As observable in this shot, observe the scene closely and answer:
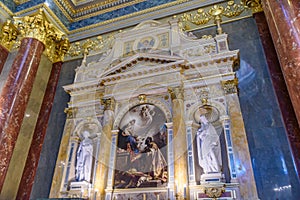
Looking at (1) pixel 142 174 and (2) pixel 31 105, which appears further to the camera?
(2) pixel 31 105

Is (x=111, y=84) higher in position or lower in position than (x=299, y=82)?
higher

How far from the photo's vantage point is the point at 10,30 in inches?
350

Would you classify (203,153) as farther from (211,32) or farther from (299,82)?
(211,32)

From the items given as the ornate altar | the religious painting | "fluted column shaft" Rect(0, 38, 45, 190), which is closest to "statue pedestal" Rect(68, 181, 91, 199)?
the ornate altar

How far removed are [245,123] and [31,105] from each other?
6.70 meters

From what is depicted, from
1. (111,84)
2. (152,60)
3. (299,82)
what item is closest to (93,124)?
(111,84)

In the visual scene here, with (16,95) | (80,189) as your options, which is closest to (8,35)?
(16,95)

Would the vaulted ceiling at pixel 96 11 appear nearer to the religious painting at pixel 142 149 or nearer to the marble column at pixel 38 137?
the marble column at pixel 38 137

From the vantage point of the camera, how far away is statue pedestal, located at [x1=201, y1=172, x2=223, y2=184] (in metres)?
5.73

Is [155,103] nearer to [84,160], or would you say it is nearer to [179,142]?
[179,142]

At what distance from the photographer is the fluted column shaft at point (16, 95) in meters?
6.59

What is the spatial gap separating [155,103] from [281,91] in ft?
10.7

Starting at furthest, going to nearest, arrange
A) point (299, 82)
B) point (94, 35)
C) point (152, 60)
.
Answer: point (94, 35)
point (152, 60)
point (299, 82)

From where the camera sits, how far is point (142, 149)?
22.0 feet
